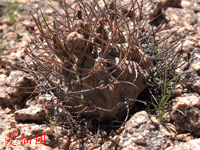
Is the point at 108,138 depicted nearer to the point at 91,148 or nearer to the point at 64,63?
the point at 91,148

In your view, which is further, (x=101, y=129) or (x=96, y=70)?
(x=101, y=129)

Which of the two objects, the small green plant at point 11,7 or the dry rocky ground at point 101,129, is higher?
the small green plant at point 11,7

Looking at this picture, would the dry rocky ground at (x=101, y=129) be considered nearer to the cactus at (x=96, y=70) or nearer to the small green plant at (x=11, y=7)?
the cactus at (x=96, y=70)

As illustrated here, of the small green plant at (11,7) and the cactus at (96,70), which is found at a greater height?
the small green plant at (11,7)

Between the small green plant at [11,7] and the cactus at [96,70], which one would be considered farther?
the small green plant at [11,7]

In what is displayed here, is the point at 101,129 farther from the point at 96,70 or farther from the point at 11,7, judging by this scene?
the point at 11,7

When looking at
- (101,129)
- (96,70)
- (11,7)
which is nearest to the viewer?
(96,70)

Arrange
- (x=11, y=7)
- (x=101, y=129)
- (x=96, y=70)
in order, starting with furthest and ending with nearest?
(x=11, y=7) → (x=101, y=129) → (x=96, y=70)

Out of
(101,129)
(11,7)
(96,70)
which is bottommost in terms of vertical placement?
(101,129)

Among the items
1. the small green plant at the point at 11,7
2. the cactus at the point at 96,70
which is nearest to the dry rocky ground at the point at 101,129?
the cactus at the point at 96,70

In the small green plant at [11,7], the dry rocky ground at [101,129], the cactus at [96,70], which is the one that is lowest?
the dry rocky ground at [101,129]

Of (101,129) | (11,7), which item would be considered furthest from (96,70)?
(11,7)

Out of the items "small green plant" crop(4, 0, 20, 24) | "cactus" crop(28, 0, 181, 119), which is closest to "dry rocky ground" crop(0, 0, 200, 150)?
"cactus" crop(28, 0, 181, 119)
